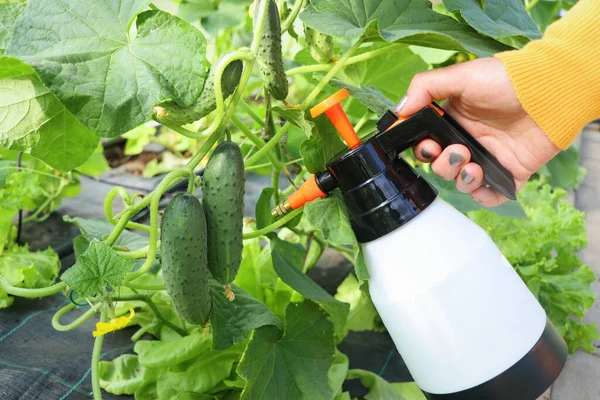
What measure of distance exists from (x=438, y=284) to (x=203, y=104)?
0.39 metres

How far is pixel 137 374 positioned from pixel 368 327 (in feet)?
1.85

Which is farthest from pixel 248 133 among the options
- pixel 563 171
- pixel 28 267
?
pixel 563 171

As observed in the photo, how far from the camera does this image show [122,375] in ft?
3.77

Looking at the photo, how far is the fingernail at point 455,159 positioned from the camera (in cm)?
88

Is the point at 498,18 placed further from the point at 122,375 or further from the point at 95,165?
the point at 95,165

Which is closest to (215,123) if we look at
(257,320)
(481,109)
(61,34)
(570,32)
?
(61,34)

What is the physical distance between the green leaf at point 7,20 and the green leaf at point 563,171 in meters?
1.92

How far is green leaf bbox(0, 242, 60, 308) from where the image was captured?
1.41 meters

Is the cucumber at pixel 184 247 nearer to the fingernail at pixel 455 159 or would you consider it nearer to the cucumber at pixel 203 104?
the cucumber at pixel 203 104

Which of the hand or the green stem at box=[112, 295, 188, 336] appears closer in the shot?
the hand

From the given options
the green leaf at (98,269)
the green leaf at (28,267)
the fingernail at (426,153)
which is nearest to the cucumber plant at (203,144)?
the green leaf at (98,269)

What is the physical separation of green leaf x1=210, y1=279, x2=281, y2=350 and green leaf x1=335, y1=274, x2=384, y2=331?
0.43m

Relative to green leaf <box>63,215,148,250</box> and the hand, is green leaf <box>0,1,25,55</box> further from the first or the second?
the hand

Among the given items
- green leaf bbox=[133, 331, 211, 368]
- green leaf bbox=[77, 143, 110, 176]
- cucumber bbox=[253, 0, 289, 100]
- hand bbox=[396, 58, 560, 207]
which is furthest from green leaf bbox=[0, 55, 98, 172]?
green leaf bbox=[77, 143, 110, 176]
